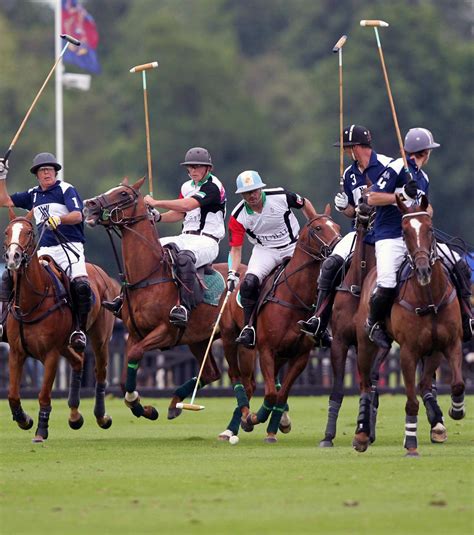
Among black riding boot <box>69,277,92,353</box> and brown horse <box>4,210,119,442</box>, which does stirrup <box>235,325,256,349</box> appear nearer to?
black riding boot <box>69,277,92,353</box>

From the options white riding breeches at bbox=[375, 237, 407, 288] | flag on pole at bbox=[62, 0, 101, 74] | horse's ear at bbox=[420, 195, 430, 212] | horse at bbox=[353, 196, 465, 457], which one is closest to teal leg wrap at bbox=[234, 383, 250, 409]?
horse at bbox=[353, 196, 465, 457]

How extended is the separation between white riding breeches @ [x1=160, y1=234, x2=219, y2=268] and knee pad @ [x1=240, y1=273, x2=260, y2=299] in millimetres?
1165

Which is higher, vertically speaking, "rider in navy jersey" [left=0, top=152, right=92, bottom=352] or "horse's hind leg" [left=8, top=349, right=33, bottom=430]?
"rider in navy jersey" [left=0, top=152, right=92, bottom=352]

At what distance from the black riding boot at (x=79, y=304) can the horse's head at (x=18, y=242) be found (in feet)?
3.19

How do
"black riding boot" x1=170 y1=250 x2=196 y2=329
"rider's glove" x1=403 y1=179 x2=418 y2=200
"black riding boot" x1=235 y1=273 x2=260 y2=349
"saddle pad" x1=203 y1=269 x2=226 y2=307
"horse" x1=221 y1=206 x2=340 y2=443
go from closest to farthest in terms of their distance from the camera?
"rider's glove" x1=403 y1=179 x2=418 y2=200, "horse" x1=221 y1=206 x2=340 y2=443, "black riding boot" x1=235 y1=273 x2=260 y2=349, "black riding boot" x1=170 y1=250 x2=196 y2=329, "saddle pad" x1=203 y1=269 x2=226 y2=307

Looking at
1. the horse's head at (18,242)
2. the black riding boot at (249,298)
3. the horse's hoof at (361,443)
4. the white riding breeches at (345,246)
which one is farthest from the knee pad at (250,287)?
the horse's hoof at (361,443)

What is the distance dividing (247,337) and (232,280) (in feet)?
2.52

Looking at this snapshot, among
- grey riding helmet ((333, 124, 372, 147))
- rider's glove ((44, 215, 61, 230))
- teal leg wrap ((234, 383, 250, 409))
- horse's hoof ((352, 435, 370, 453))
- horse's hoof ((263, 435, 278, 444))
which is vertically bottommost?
horse's hoof ((263, 435, 278, 444))

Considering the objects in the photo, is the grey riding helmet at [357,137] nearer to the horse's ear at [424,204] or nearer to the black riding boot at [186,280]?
the horse's ear at [424,204]

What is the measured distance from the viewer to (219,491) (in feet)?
38.6

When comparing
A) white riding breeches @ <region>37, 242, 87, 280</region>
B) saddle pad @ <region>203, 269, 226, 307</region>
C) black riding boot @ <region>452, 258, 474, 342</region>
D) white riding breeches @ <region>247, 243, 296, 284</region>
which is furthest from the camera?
saddle pad @ <region>203, 269, 226, 307</region>

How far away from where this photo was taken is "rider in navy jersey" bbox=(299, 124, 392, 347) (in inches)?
614

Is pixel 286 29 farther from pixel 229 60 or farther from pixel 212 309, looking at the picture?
pixel 212 309

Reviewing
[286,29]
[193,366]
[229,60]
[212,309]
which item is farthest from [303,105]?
[212,309]
